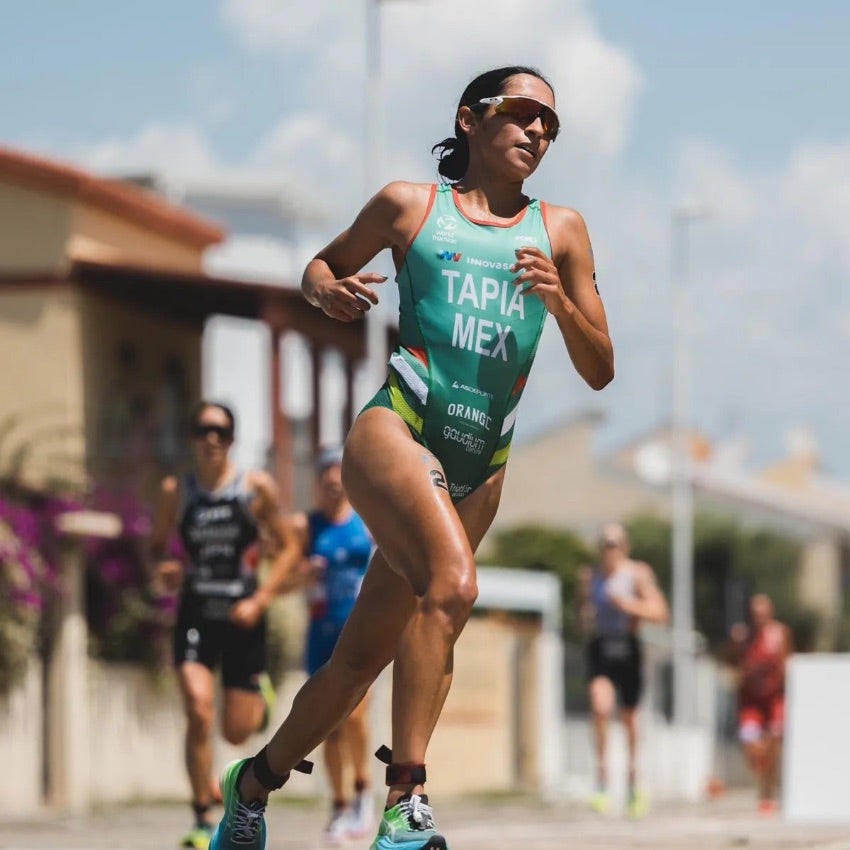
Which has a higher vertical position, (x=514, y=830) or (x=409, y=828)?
(x=409, y=828)

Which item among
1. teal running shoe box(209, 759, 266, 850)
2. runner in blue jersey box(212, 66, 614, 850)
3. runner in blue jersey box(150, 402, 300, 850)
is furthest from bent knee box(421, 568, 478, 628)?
runner in blue jersey box(150, 402, 300, 850)

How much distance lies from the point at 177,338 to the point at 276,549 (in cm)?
2120

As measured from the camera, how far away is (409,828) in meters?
6.04

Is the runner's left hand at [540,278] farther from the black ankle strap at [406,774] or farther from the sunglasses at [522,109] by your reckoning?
the black ankle strap at [406,774]

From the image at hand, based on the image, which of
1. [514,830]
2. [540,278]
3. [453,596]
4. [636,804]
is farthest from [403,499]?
[636,804]

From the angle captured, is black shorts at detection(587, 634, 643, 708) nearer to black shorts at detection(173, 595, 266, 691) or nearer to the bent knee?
black shorts at detection(173, 595, 266, 691)

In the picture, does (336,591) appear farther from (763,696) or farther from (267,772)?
(763,696)

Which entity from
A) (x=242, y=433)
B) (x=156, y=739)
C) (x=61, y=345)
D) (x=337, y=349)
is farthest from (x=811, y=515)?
(x=156, y=739)

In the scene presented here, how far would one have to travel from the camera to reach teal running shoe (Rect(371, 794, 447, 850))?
6016 millimetres

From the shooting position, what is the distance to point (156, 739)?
22.3 metres

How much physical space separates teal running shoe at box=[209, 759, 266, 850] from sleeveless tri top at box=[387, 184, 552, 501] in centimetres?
113

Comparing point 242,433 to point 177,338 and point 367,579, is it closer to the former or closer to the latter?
point 177,338

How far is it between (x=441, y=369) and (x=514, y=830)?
7.94 m

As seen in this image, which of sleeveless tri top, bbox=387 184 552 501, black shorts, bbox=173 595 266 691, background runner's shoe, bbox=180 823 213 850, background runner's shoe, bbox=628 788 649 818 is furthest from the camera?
background runner's shoe, bbox=628 788 649 818
